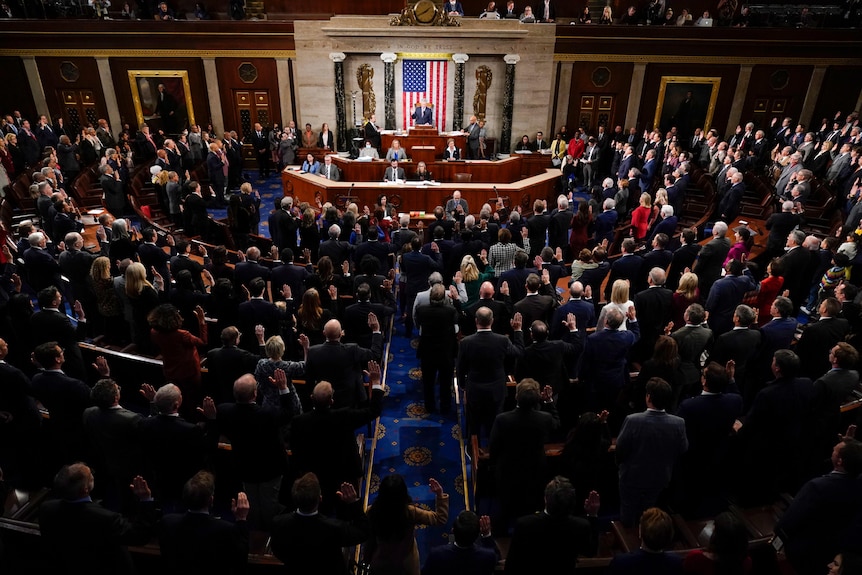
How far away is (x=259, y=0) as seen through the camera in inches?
611

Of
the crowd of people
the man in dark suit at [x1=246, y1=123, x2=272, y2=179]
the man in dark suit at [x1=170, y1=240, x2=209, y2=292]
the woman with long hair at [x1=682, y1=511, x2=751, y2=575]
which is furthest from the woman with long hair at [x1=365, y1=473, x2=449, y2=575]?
the man in dark suit at [x1=246, y1=123, x2=272, y2=179]

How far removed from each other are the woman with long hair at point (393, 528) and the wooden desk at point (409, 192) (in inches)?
372

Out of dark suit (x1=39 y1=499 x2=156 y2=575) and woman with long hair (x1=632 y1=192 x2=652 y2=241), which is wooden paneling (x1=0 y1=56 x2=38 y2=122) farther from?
dark suit (x1=39 y1=499 x2=156 y2=575)

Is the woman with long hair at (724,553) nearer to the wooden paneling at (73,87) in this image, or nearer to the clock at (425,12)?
the clock at (425,12)

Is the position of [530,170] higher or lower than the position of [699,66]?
lower

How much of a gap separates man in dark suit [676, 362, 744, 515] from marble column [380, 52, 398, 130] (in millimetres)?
13189

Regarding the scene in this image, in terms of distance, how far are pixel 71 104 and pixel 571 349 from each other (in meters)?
17.0

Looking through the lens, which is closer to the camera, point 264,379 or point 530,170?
point 264,379

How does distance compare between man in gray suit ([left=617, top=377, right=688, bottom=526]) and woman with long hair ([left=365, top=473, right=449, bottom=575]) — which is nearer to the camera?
woman with long hair ([left=365, top=473, right=449, bottom=575])

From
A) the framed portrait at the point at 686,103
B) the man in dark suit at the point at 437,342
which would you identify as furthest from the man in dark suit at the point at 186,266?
the framed portrait at the point at 686,103

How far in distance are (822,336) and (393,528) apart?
416 cm

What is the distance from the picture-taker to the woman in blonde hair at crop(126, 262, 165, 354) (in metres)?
5.00

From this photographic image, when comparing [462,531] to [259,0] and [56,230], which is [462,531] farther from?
[259,0]

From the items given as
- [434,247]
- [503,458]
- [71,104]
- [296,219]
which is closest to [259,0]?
[71,104]
